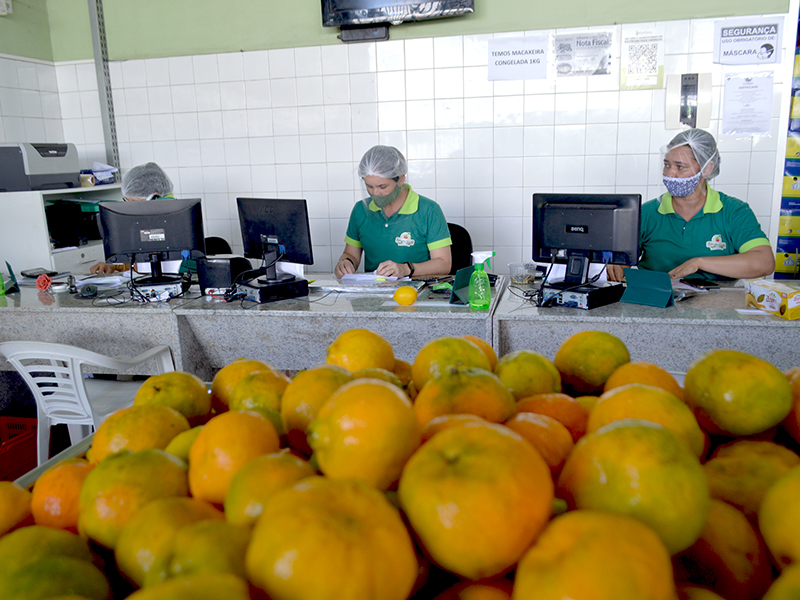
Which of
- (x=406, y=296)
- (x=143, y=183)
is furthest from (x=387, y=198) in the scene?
(x=143, y=183)

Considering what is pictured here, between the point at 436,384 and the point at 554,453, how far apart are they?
0.16 meters

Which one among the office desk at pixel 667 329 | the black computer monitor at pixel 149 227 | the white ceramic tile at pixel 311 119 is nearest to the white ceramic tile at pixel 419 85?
the white ceramic tile at pixel 311 119

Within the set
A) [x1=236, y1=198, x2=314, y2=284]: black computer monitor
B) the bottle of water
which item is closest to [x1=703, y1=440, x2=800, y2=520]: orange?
the bottle of water

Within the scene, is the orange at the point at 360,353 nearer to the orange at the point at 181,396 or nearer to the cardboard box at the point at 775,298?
the orange at the point at 181,396

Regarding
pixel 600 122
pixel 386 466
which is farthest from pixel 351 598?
pixel 600 122

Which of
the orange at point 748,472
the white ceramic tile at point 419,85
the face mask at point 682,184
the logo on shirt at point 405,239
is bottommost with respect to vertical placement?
the logo on shirt at point 405,239

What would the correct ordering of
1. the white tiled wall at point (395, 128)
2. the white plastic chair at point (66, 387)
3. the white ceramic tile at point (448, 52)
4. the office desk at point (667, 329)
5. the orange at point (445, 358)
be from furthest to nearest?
the white ceramic tile at point (448, 52)
the white tiled wall at point (395, 128)
the office desk at point (667, 329)
the white plastic chair at point (66, 387)
the orange at point (445, 358)

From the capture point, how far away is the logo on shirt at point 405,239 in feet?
10.9

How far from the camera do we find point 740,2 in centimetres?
328

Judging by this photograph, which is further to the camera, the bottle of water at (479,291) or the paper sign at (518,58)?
the paper sign at (518,58)

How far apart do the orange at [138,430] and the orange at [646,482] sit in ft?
1.50

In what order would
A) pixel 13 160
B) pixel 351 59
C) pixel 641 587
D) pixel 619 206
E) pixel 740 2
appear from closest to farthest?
1. pixel 641 587
2. pixel 619 206
3. pixel 740 2
4. pixel 13 160
5. pixel 351 59

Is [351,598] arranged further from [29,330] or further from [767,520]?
[29,330]

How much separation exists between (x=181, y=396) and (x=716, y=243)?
8.90ft
